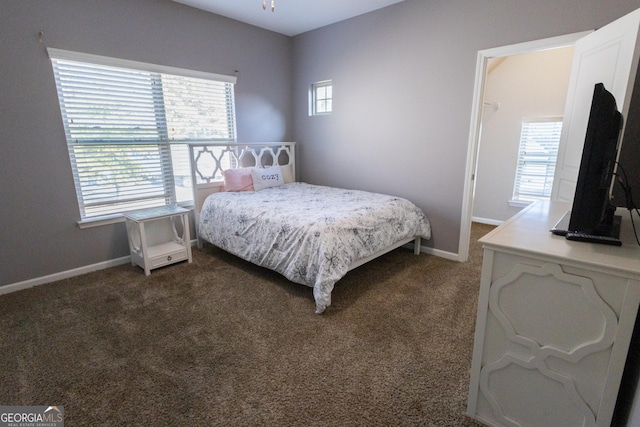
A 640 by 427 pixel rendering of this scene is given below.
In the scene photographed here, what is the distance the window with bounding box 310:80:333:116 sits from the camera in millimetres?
4176

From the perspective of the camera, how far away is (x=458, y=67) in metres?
2.99

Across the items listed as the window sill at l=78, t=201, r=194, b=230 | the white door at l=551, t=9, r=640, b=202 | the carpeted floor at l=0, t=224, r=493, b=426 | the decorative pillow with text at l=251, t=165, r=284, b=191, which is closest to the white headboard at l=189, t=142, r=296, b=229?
the decorative pillow with text at l=251, t=165, r=284, b=191

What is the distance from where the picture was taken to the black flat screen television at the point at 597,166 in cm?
115

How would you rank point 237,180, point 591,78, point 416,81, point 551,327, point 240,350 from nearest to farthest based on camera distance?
1. point 551,327
2. point 240,350
3. point 591,78
4. point 416,81
5. point 237,180

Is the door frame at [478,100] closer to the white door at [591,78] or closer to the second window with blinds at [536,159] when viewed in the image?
the white door at [591,78]

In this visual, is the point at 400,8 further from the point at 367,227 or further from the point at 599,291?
the point at 599,291

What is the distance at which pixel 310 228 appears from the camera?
7.90 ft

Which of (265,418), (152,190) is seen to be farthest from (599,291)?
(152,190)

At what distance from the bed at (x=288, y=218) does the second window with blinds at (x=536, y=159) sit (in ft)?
6.76

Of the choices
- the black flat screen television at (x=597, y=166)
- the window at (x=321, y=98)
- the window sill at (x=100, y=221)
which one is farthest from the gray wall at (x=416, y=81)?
the window sill at (x=100, y=221)

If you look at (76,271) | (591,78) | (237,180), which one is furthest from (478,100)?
(76,271)

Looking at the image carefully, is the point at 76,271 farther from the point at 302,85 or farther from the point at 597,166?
the point at 597,166

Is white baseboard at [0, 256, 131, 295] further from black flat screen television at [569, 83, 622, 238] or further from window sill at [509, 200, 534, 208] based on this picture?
window sill at [509, 200, 534, 208]

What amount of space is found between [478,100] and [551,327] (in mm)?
2381
